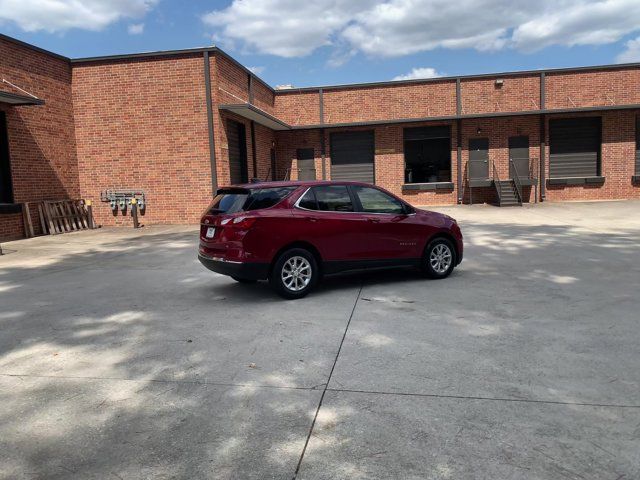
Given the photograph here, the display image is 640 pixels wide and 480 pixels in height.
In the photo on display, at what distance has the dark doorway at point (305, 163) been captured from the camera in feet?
83.2

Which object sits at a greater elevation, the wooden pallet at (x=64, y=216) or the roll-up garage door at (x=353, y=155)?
the roll-up garage door at (x=353, y=155)

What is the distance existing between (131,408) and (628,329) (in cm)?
470

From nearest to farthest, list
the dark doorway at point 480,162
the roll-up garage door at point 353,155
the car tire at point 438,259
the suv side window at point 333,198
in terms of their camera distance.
→ the suv side window at point 333,198 → the car tire at point 438,259 → the dark doorway at point 480,162 → the roll-up garage door at point 353,155

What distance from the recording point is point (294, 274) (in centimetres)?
679

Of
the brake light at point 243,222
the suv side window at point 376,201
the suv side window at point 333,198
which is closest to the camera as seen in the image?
the brake light at point 243,222

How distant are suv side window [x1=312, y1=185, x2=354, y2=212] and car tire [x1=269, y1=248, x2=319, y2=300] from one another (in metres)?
0.74

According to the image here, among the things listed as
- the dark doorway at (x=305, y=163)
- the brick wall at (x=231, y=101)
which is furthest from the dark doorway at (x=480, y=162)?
the brick wall at (x=231, y=101)

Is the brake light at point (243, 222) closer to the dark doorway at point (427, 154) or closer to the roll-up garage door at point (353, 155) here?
the roll-up garage door at point (353, 155)

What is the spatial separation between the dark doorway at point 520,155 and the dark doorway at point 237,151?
1230 centimetres

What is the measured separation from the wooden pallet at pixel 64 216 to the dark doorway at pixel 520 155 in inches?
711

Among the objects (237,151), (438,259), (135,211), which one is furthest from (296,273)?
(237,151)

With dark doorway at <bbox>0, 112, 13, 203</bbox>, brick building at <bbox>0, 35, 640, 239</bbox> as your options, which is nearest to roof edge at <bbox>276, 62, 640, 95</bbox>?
brick building at <bbox>0, 35, 640, 239</bbox>

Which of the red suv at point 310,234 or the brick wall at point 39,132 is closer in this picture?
the red suv at point 310,234

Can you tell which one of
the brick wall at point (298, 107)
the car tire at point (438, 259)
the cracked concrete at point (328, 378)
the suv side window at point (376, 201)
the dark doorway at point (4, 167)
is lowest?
the cracked concrete at point (328, 378)
